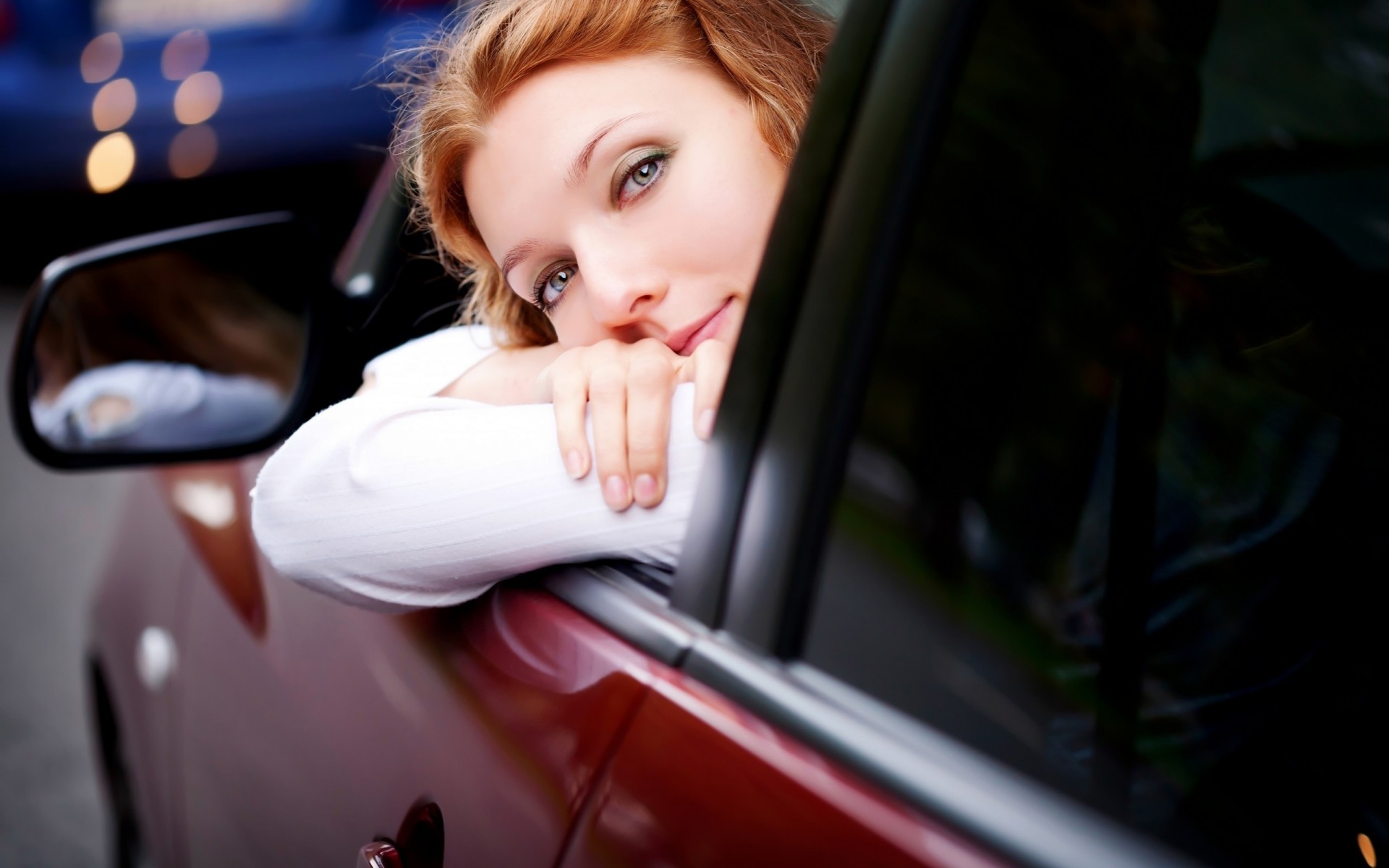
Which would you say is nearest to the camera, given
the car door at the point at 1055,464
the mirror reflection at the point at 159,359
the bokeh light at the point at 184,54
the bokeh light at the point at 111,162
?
the car door at the point at 1055,464

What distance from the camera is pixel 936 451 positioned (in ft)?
2.91

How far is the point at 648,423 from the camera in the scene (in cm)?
105

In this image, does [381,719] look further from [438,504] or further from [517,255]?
[517,255]

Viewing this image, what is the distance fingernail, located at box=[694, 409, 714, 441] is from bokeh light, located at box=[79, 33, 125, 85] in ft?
19.4

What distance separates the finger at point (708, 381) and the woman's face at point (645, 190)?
0.13 m

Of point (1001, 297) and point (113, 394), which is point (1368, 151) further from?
point (113, 394)

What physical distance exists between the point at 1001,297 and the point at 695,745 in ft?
1.32

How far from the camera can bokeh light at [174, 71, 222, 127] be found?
5727mm

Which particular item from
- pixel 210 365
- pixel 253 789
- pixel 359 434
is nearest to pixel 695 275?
pixel 359 434

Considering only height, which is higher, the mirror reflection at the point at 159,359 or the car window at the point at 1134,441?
the car window at the point at 1134,441

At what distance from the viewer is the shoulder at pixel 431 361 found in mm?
1509

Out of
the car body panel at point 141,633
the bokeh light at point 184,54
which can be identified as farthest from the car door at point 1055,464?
the bokeh light at point 184,54

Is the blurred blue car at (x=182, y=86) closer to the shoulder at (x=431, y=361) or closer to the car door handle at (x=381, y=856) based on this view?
the shoulder at (x=431, y=361)

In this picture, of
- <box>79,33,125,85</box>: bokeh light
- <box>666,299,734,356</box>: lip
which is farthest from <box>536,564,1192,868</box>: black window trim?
<box>79,33,125,85</box>: bokeh light
